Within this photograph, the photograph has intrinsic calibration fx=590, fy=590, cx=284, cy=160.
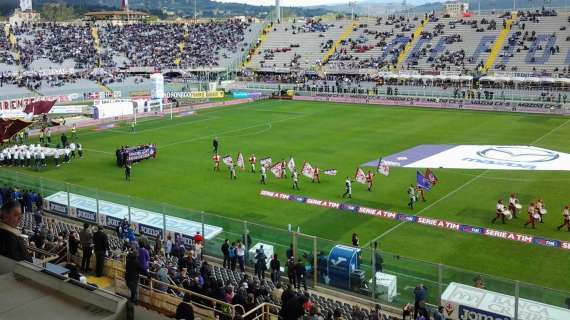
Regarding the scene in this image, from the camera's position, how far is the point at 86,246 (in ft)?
52.1

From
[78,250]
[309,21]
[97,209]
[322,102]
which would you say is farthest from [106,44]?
[78,250]

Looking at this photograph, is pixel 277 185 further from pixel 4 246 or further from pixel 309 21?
pixel 309 21

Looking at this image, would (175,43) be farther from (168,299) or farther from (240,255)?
(168,299)

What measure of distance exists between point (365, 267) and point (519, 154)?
2658cm

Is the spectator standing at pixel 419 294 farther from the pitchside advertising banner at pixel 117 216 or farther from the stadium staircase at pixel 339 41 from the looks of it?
the stadium staircase at pixel 339 41

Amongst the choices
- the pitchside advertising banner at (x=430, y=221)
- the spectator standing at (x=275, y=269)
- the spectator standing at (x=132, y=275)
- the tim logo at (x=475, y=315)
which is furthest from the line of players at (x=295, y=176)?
the spectator standing at (x=132, y=275)

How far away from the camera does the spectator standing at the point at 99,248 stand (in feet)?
51.1

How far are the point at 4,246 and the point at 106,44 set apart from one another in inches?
3767

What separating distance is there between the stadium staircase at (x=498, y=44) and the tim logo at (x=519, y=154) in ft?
115

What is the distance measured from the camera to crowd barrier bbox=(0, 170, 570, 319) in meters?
14.1

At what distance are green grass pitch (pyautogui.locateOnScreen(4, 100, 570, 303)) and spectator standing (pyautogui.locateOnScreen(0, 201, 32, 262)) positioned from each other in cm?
1156

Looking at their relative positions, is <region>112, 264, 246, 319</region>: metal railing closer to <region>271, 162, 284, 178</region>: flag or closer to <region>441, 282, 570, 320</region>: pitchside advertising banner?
<region>441, 282, 570, 320</region>: pitchside advertising banner

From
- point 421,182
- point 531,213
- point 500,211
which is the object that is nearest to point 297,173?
point 421,182

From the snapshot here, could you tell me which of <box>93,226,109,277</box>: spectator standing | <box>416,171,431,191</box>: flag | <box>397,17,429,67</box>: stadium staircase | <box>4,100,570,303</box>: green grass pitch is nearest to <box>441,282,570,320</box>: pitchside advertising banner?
<box>4,100,570,303</box>: green grass pitch
